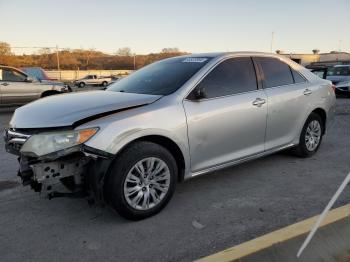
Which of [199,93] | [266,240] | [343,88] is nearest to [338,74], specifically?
[343,88]

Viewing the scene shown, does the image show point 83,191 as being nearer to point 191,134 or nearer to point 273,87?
point 191,134

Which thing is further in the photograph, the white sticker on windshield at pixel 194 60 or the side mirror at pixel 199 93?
the white sticker on windshield at pixel 194 60

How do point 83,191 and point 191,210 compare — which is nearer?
point 83,191

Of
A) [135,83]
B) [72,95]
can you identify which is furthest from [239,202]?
[72,95]

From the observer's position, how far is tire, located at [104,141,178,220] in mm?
3471

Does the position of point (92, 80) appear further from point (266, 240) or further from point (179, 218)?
point (266, 240)

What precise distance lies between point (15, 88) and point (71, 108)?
9.55 metres

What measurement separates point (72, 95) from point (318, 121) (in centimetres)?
378

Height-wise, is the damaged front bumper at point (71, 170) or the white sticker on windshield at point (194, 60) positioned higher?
the white sticker on windshield at point (194, 60)

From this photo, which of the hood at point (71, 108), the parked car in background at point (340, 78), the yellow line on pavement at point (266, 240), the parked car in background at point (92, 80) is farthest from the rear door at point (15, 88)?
the parked car in background at point (92, 80)

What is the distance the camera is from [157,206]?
384 centimetres

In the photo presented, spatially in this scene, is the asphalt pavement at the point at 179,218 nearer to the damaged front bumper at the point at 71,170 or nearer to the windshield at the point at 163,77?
the damaged front bumper at the point at 71,170

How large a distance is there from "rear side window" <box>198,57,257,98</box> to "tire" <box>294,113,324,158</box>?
4.45 feet

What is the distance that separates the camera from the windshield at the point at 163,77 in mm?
4320
